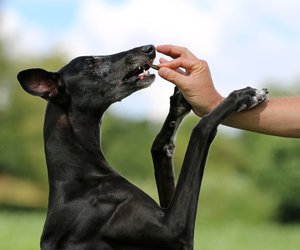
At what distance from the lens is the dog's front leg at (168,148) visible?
17.9 ft

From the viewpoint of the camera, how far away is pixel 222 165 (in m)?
34.5

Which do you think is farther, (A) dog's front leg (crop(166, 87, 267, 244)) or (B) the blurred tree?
(B) the blurred tree

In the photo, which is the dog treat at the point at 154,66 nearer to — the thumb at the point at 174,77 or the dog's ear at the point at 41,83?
the thumb at the point at 174,77

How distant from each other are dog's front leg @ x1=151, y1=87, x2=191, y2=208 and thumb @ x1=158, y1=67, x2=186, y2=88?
0.22 m

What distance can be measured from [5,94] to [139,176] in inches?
387

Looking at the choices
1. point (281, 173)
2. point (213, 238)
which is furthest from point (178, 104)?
point (281, 173)

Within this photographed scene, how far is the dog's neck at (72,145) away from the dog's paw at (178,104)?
0.53 m

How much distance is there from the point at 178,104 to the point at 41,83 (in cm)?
98

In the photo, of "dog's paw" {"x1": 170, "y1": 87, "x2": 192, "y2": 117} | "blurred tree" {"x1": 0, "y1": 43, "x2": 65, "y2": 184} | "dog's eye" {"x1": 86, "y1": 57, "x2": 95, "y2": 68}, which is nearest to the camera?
"dog's paw" {"x1": 170, "y1": 87, "x2": 192, "y2": 117}

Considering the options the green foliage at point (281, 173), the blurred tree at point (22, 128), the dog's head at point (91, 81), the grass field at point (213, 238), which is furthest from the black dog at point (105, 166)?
the blurred tree at point (22, 128)

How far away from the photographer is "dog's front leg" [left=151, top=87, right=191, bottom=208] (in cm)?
547

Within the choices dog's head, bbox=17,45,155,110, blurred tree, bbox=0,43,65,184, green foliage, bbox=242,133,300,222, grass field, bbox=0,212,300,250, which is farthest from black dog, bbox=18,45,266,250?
blurred tree, bbox=0,43,65,184

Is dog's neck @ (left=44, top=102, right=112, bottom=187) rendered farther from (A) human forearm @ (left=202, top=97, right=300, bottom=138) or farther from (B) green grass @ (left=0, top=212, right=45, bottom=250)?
(B) green grass @ (left=0, top=212, right=45, bottom=250)

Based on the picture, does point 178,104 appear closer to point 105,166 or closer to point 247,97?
point 247,97
